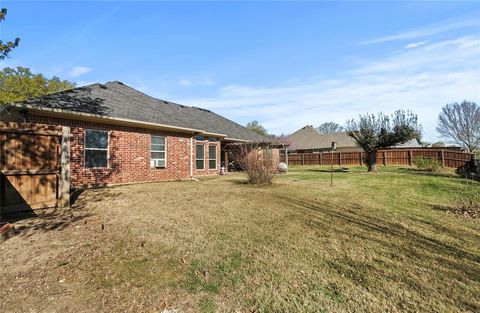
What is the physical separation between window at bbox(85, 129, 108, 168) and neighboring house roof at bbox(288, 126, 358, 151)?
33432 millimetres

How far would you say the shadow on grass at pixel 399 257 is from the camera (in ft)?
9.36

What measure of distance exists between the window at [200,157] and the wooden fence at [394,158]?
10972mm

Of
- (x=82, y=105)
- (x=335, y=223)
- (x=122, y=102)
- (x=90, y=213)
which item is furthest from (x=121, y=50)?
(x=335, y=223)

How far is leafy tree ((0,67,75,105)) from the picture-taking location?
25973mm

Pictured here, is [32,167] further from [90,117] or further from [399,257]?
[399,257]

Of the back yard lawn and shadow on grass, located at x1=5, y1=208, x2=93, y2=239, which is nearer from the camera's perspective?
the back yard lawn

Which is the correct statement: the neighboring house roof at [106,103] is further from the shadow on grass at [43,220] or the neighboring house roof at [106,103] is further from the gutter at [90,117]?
the shadow on grass at [43,220]

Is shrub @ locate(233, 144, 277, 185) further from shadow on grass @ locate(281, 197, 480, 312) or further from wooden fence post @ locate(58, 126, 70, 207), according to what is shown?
wooden fence post @ locate(58, 126, 70, 207)

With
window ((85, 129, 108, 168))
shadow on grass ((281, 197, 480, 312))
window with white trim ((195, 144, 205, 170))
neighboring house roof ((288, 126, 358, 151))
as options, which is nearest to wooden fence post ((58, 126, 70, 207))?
window ((85, 129, 108, 168))

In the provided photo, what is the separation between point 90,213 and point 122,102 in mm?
8001

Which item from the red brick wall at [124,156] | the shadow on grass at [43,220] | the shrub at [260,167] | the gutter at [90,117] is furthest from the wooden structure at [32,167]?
the shrub at [260,167]

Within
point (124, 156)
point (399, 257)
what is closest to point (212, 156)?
point (124, 156)

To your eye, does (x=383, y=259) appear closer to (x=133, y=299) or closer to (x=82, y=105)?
(x=133, y=299)

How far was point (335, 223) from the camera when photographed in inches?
196
